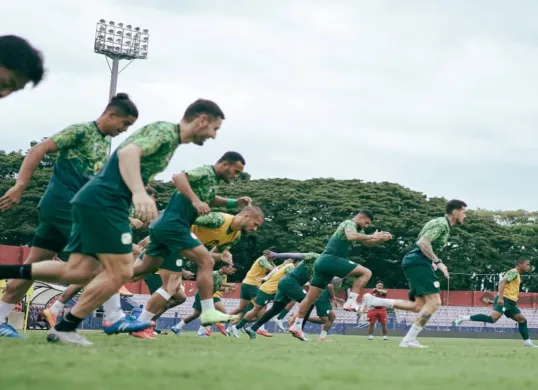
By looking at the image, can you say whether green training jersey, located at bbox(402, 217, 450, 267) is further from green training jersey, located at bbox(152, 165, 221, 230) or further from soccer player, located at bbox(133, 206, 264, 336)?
green training jersey, located at bbox(152, 165, 221, 230)

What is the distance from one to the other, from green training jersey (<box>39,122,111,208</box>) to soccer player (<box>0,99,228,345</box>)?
1.13m

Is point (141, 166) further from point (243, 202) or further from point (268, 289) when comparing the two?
point (268, 289)

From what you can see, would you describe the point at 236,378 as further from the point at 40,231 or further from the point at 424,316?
the point at 424,316

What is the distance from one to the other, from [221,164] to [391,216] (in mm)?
52288

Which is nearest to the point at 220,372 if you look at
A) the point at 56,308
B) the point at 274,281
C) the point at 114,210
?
the point at 114,210

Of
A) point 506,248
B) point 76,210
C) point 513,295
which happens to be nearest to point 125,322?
point 76,210

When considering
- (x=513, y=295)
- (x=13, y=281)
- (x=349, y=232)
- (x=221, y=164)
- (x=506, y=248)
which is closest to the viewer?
(x=13, y=281)

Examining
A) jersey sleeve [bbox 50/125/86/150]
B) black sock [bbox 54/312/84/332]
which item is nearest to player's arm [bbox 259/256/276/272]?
jersey sleeve [bbox 50/125/86/150]

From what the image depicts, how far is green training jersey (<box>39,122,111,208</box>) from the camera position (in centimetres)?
930

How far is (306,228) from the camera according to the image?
196 feet

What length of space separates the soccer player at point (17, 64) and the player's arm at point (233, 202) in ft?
21.1

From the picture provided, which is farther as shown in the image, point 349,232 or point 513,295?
point 513,295

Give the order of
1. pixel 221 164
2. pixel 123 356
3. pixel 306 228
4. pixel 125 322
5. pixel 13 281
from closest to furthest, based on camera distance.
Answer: pixel 123 356
pixel 125 322
pixel 13 281
pixel 221 164
pixel 306 228

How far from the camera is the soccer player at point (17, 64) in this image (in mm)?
4723
